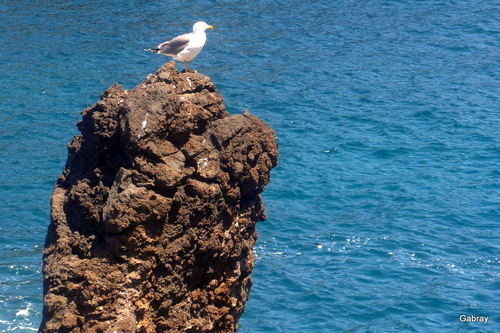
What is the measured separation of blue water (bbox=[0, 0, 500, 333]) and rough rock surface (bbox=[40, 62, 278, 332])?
4.36m

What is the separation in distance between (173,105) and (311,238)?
789 cm

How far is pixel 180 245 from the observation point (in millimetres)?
7066

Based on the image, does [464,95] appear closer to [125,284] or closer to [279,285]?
[279,285]

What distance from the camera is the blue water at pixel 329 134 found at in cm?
1269

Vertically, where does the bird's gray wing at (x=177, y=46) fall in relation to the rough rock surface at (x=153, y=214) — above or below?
above

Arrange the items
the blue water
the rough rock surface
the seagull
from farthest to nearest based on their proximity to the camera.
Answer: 1. the blue water
2. the seagull
3. the rough rock surface

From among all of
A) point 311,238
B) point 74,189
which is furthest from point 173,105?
point 311,238

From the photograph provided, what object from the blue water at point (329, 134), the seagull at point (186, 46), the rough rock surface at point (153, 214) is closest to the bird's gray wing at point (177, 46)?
the seagull at point (186, 46)

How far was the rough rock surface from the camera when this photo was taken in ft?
21.8

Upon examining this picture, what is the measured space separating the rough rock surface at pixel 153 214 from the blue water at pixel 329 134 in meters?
4.36

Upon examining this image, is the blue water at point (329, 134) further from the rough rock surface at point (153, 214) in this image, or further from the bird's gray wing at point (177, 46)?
the bird's gray wing at point (177, 46)

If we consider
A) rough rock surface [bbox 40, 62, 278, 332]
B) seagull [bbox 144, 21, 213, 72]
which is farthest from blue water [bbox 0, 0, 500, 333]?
seagull [bbox 144, 21, 213, 72]

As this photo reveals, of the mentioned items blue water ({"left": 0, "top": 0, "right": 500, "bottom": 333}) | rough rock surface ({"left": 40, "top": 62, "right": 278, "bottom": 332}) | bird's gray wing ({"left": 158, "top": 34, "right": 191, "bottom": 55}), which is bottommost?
blue water ({"left": 0, "top": 0, "right": 500, "bottom": 333})

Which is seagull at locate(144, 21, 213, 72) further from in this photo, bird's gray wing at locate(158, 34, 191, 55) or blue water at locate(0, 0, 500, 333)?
blue water at locate(0, 0, 500, 333)
